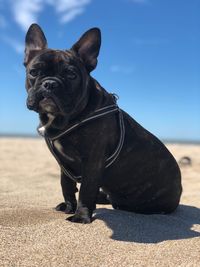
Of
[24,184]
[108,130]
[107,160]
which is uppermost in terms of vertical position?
[108,130]

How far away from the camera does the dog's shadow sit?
3963mm

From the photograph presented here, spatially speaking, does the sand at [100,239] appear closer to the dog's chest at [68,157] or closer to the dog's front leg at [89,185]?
the dog's front leg at [89,185]

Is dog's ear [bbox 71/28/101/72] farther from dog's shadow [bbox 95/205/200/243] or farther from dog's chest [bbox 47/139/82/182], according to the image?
dog's shadow [bbox 95/205/200/243]

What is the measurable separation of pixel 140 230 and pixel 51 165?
794 cm

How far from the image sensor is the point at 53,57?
416 cm

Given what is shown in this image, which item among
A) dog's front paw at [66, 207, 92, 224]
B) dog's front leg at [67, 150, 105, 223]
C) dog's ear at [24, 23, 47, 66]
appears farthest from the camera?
dog's ear at [24, 23, 47, 66]

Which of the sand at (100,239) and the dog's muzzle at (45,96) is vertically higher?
the dog's muzzle at (45,96)

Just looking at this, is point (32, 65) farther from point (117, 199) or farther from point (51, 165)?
point (51, 165)

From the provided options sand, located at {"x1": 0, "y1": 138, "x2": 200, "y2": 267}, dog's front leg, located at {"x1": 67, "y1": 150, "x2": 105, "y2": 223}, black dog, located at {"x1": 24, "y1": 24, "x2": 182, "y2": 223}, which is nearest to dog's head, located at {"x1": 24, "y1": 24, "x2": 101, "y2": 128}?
black dog, located at {"x1": 24, "y1": 24, "x2": 182, "y2": 223}

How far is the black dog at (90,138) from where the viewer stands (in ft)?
13.5

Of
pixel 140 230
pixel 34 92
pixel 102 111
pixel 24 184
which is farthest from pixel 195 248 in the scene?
pixel 24 184

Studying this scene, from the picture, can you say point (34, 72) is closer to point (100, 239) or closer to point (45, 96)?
point (45, 96)

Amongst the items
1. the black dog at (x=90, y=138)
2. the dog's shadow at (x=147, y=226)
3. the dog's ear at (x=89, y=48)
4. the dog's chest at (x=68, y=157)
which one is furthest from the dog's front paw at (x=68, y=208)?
the dog's ear at (x=89, y=48)

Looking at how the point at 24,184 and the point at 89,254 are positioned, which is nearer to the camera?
the point at 89,254
